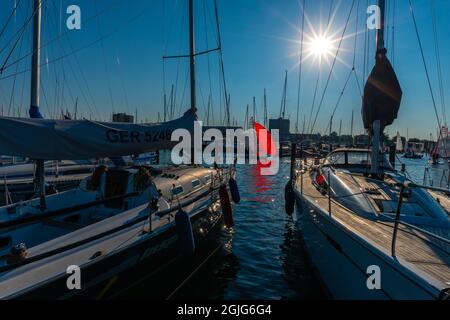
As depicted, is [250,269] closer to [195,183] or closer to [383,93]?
[195,183]

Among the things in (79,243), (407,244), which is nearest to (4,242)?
(79,243)

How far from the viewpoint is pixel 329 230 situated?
5.82 m

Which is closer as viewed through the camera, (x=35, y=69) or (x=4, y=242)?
(x=4, y=242)

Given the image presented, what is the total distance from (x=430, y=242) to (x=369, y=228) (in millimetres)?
873

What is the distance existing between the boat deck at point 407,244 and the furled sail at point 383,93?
3.09m

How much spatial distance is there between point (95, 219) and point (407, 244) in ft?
21.1

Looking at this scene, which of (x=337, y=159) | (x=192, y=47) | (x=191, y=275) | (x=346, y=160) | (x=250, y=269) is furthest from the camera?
(x=192, y=47)

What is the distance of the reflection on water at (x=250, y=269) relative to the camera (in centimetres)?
643

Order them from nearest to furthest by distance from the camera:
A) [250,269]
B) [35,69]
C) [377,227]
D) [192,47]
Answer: [377,227] < [35,69] < [250,269] < [192,47]

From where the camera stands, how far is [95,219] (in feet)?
23.8

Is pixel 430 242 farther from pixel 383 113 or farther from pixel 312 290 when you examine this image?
pixel 383 113

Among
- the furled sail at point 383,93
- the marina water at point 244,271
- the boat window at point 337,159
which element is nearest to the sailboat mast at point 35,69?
the marina water at point 244,271

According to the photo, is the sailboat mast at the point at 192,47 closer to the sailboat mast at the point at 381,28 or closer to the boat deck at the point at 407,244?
the sailboat mast at the point at 381,28
